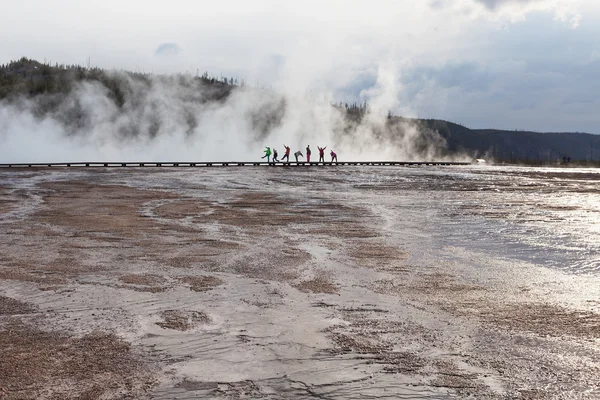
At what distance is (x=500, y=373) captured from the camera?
4.53 meters

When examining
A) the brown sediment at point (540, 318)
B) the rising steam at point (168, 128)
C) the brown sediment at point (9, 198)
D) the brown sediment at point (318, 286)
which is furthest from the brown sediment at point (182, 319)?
the rising steam at point (168, 128)

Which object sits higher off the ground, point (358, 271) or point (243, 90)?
point (243, 90)

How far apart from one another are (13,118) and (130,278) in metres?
60.7

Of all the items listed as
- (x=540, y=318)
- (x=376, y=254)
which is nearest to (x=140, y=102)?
(x=376, y=254)

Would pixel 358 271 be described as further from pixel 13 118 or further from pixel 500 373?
pixel 13 118

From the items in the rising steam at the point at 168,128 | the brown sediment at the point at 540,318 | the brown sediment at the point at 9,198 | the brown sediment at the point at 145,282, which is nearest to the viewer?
the brown sediment at the point at 540,318

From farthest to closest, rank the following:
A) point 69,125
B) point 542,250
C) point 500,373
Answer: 1. point 69,125
2. point 542,250
3. point 500,373

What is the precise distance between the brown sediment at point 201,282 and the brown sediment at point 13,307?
5.44ft

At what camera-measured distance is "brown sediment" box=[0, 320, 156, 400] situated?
415 cm

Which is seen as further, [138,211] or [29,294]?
[138,211]

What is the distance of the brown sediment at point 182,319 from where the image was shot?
566 cm

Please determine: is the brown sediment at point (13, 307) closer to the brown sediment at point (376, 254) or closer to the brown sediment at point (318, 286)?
the brown sediment at point (318, 286)

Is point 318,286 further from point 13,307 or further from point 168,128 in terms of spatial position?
point 168,128

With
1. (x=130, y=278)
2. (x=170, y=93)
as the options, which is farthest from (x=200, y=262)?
(x=170, y=93)
